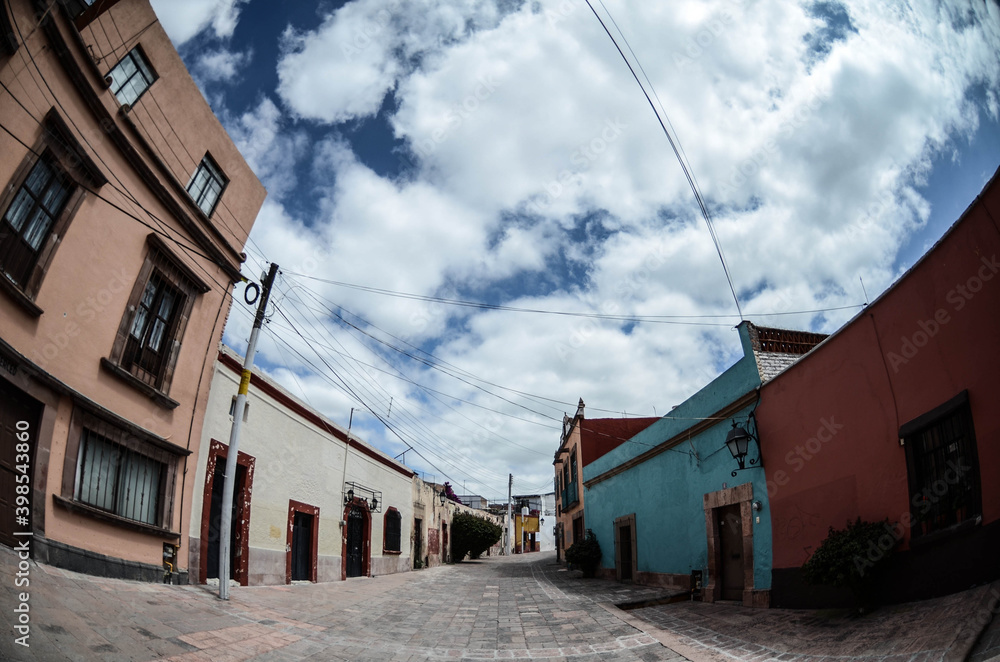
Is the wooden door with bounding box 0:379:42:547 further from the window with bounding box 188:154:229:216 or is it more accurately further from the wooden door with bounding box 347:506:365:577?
the wooden door with bounding box 347:506:365:577

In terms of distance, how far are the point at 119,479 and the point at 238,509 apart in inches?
124

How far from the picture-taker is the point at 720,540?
1016 cm

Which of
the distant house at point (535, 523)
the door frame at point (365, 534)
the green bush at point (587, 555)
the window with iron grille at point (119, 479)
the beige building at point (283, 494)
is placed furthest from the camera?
the distant house at point (535, 523)

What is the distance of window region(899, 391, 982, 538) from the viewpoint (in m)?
5.08

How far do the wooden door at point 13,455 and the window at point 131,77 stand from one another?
4181 mm

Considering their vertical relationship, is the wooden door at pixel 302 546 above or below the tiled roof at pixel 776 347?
below

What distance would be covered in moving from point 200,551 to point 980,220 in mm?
11228

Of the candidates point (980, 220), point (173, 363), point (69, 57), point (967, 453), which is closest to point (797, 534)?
point (967, 453)

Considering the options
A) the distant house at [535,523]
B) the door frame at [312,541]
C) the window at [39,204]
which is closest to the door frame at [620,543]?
the door frame at [312,541]

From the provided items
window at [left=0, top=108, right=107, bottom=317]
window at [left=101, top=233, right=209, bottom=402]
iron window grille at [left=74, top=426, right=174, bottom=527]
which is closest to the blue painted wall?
iron window grille at [left=74, top=426, right=174, bottom=527]

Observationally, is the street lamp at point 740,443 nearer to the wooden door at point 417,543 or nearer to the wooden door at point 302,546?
the wooden door at point 302,546

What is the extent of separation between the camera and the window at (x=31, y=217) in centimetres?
571

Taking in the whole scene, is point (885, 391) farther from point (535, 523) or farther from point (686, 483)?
point (535, 523)

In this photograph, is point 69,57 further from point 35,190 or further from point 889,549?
point 889,549
